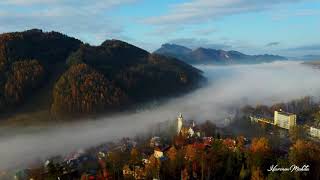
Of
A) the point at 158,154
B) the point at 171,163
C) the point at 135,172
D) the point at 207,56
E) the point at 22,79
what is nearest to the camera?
the point at 135,172

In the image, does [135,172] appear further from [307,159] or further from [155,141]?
[155,141]

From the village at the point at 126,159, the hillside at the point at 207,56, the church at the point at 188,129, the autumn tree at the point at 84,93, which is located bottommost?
the village at the point at 126,159

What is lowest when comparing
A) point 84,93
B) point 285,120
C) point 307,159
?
point 307,159

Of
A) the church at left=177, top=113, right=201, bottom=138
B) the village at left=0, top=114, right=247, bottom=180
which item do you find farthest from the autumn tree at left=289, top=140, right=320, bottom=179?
the church at left=177, top=113, right=201, bottom=138

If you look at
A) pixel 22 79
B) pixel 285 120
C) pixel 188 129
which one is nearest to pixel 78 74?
pixel 22 79

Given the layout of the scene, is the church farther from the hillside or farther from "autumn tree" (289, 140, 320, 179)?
the hillside

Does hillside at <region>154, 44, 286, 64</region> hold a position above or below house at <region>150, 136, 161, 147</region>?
above

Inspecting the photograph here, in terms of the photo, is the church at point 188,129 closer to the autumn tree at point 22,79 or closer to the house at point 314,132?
the house at point 314,132

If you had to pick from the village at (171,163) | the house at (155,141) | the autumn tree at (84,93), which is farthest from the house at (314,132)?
the autumn tree at (84,93)

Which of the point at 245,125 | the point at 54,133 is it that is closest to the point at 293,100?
the point at 245,125
